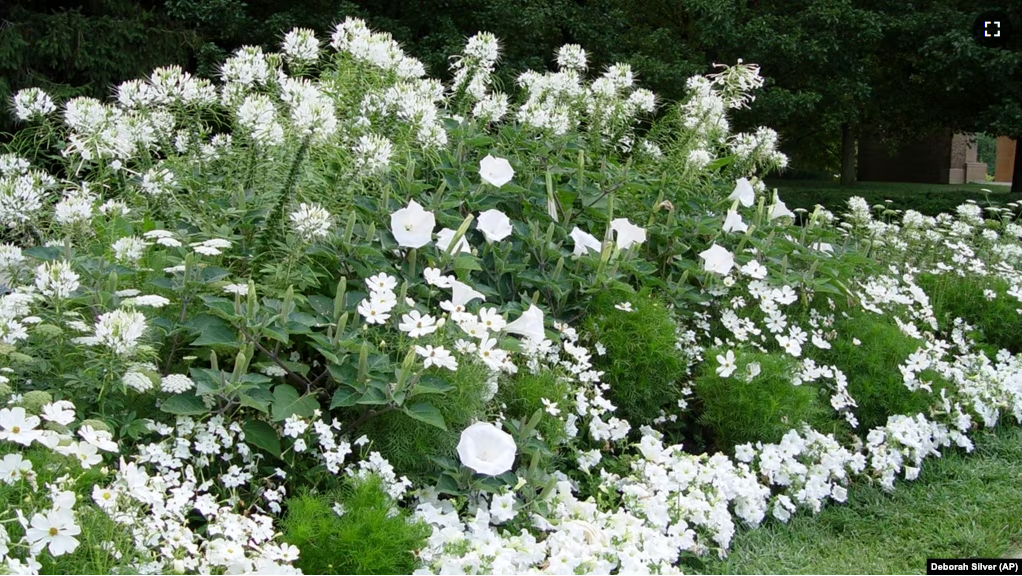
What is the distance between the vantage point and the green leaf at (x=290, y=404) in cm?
239

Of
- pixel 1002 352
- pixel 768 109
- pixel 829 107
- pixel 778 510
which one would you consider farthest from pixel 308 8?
pixel 778 510

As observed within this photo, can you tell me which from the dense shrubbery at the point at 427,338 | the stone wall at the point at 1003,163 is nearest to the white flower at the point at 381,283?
the dense shrubbery at the point at 427,338

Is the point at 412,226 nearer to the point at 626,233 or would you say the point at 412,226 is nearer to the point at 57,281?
the point at 626,233

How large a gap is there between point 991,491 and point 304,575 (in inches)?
104

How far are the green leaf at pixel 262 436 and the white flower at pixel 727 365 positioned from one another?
5.36 ft

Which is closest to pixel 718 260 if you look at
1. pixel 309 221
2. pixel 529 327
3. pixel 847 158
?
pixel 529 327

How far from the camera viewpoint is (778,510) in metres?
3.02

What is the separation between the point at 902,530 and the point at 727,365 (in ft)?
2.64

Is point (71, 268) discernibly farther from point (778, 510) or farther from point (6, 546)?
point (778, 510)

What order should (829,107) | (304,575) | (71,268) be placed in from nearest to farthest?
(304,575) < (71,268) < (829,107)

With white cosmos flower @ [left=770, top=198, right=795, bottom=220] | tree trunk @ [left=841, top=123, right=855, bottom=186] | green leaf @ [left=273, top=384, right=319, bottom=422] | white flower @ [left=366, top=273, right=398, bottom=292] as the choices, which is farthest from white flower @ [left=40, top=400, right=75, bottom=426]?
tree trunk @ [left=841, top=123, right=855, bottom=186]

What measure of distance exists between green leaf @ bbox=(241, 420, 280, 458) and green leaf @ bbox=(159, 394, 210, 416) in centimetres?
13

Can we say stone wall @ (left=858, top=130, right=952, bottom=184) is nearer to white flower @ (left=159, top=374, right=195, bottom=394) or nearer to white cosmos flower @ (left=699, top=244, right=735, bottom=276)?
white cosmos flower @ (left=699, top=244, right=735, bottom=276)

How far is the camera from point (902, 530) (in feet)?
10.1
